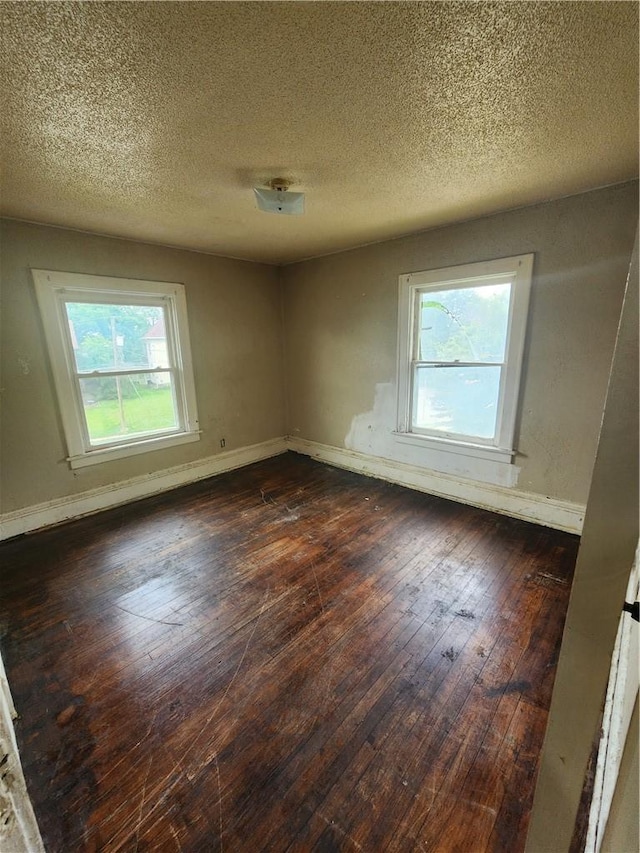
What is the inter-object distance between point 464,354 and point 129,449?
10.7 ft

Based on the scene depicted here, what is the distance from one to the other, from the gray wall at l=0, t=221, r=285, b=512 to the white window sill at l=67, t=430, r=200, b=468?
0.24 feet

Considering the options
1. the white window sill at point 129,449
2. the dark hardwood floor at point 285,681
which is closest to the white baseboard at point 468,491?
the dark hardwood floor at point 285,681

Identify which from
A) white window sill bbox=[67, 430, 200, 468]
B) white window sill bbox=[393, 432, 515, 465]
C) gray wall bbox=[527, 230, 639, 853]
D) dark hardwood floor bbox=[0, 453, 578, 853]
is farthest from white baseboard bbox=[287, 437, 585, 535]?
gray wall bbox=[527, 230, 639, 853]

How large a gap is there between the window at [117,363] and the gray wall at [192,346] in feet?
0.30

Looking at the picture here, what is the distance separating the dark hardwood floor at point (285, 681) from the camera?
112cm

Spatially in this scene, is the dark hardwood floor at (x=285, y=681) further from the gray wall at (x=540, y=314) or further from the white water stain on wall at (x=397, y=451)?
the gray wall at (x=540, y=314)

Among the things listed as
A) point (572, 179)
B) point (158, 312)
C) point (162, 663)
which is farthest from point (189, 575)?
point (572, 179)

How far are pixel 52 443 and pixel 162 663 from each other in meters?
2.20

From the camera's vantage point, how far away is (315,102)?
136 centimetres

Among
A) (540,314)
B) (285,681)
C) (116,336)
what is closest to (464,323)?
(540,314)

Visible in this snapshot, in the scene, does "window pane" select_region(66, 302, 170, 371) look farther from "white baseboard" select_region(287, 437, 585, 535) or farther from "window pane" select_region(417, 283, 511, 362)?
"window pane" select_region(417, 283, 511, 362)

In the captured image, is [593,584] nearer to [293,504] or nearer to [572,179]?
[572,179]

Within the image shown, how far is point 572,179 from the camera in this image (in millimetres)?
2104

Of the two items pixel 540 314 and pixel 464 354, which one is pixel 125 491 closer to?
pixel 464 354
